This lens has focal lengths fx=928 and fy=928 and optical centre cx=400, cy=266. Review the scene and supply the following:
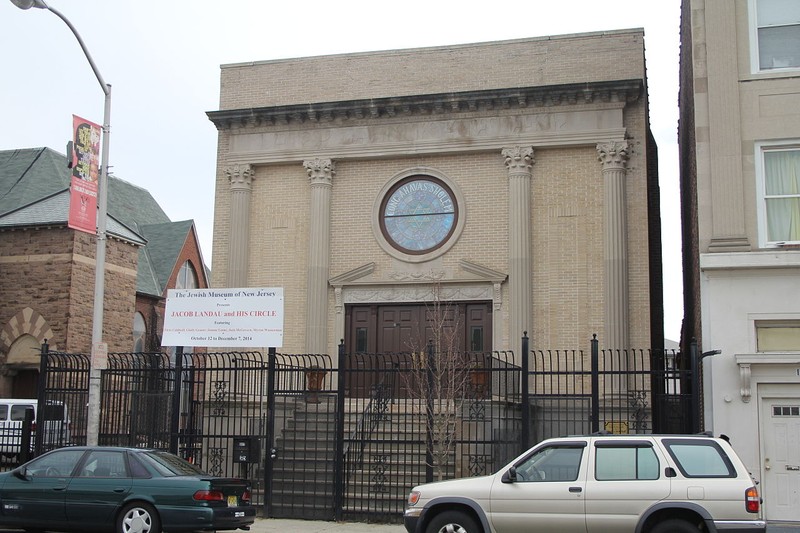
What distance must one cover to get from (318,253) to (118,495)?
12.1 meters

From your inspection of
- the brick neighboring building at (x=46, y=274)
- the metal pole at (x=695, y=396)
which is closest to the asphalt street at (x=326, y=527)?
the metal pole at (x=695, y=396)

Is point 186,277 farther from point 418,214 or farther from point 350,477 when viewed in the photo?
point 350,477

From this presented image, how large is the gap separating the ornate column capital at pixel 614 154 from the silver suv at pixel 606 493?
41.3ft

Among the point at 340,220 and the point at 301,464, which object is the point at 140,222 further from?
the point at 301,464

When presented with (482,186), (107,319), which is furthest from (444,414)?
(107,319)

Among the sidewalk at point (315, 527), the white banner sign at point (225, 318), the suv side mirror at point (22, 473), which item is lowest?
the sidewalk at point (315, 527)

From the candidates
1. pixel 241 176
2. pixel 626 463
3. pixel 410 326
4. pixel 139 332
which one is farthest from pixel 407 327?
pixel 139 332

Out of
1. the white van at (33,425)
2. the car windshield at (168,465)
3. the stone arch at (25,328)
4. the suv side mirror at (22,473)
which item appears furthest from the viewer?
the stone arch at (25,328)

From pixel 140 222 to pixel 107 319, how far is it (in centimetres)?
1617

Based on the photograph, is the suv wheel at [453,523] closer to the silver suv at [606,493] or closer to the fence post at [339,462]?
the silver suv at [606,493]

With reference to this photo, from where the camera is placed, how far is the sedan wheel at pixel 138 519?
13.1m

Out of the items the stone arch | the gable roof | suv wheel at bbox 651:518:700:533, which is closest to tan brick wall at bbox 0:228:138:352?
the stone arch

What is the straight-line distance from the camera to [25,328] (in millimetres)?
32344

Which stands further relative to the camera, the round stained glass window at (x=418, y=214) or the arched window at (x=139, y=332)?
the arched window at (x=139, y=332)
